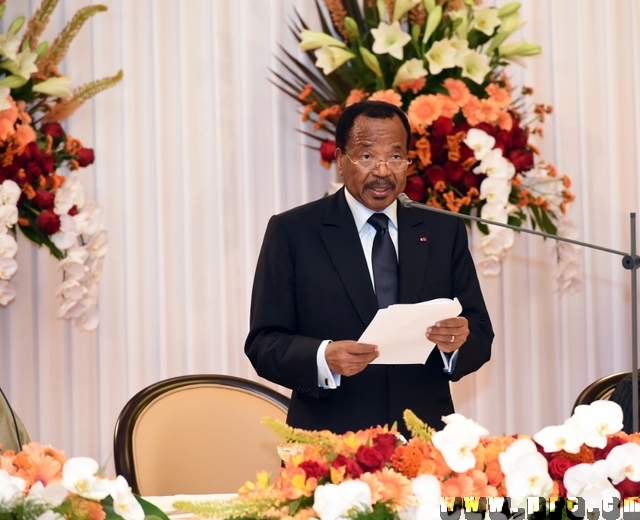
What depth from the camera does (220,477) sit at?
117 inches

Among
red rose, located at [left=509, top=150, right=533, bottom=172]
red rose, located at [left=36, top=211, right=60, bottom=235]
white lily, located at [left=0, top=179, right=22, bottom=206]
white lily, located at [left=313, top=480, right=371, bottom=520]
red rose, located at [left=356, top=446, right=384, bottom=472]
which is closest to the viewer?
white lily, located at [left=313, top=480, right=371, bottom=520]

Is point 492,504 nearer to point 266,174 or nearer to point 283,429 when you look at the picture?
point 283,429

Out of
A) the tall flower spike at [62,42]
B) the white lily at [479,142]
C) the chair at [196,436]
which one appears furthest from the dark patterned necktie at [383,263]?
the tall flower spike at [62,42]

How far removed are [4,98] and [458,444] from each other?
2.33m

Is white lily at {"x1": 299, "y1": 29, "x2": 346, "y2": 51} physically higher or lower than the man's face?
higher

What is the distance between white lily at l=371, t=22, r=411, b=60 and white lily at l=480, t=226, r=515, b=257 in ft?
2.34

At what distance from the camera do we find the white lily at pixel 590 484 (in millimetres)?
1463

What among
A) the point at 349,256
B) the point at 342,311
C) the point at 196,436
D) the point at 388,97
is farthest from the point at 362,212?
the point at 388,97

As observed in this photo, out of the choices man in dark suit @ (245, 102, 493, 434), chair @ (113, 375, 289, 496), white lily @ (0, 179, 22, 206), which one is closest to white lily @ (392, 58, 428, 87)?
man in dark suit @ (245, 102, 493, 434)

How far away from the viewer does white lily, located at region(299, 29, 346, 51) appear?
12.4 ft

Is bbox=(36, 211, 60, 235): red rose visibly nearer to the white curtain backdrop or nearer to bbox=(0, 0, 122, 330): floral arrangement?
bbox=(0, 0, 122, 330): floral arrangement

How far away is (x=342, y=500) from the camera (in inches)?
54.9

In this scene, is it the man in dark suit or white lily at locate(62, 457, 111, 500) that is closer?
white lily at locate(62, 457, 111, 500)

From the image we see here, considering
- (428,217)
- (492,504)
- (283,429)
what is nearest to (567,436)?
(492,504)
